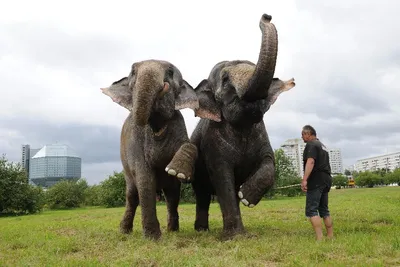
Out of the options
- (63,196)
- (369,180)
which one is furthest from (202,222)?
(369,180)

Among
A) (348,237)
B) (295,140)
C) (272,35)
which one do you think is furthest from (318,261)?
(295,140)

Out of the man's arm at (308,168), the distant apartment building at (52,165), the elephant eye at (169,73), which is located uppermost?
the distant apartment building at (52,165)

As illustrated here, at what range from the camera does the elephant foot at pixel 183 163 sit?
582 cm

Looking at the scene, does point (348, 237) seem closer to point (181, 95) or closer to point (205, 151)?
point (205, 151)

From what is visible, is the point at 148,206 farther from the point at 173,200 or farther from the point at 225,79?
the point at 225,79

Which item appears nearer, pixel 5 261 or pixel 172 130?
pixel 5 261

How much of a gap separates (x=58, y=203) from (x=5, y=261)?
162 ft

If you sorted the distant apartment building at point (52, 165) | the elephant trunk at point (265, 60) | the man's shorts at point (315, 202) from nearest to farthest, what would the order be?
the elephant trunk at point (265, 60), the man's shorts at point (315, 202), the distant apartment building at point (52, 165)

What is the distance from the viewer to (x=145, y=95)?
566cm

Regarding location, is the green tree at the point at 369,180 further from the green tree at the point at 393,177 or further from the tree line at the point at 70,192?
the tree line at the point at 70,192

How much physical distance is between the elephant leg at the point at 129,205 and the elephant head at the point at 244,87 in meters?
2.04

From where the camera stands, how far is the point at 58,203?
51.8 meters

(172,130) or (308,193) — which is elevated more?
(172,130)

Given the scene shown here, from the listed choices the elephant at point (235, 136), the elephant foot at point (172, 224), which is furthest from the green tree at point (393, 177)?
the elephant at point (235, 136)
